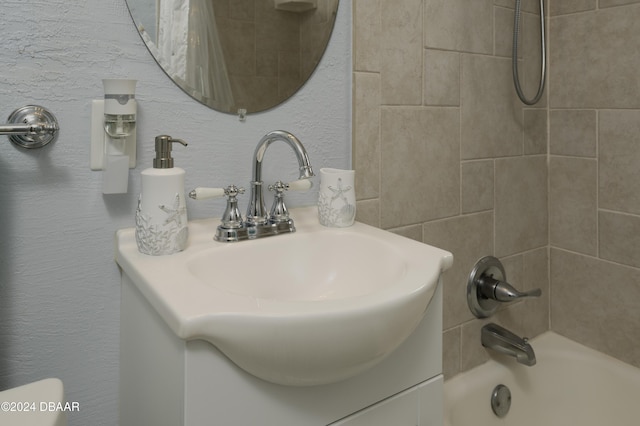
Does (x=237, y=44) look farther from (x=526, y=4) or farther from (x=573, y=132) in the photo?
(x=573, y=132)

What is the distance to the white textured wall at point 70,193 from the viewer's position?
0.80m

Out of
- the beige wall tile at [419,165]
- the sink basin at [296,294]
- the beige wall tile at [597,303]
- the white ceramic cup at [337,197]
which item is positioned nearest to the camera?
the sink basin at [296,294]

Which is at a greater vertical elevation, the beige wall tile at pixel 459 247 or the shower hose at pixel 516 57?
the shower hose at pixel 516 57

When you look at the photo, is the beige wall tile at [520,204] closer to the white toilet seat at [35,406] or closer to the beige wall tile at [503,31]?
the beige wall tile at [503,31]

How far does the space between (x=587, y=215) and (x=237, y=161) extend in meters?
1.25

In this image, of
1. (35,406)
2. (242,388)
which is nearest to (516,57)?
(242,388)

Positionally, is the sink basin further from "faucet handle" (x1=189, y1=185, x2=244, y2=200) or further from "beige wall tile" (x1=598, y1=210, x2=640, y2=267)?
"beige wall tile" (x1=598, y1=210, x2=640, y2=267)

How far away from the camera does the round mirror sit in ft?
3.02

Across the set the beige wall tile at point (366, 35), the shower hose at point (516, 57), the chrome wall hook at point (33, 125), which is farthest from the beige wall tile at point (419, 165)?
the chrome wall hook at point (33, 125)

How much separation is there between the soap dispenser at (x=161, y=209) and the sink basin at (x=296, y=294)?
3 centimetres

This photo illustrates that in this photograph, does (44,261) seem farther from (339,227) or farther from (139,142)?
(339,227)

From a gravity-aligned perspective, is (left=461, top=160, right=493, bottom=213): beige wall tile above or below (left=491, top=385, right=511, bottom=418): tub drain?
above

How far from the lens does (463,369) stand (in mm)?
1480

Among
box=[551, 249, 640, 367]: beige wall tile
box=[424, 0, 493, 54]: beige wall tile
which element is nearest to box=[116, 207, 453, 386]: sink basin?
box=[424, 0, 493, 54]: beige wall tile
